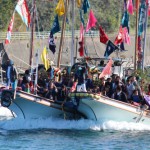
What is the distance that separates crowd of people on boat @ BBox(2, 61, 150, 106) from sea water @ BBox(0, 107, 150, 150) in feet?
3.37

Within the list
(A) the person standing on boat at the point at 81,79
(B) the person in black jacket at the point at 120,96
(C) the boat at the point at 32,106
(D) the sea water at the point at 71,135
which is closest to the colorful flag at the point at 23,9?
(D) the sea water at the point at 71,135

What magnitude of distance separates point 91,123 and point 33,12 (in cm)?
1130

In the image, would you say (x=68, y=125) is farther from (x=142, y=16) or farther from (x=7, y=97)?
(x=142, y=16)

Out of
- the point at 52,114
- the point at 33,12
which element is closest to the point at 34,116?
the point at 52,114

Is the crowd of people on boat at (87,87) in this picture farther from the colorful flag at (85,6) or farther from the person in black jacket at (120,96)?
the colorful flag at (85,6)

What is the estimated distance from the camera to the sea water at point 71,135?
3192cm

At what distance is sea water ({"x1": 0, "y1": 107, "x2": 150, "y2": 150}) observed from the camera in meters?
31.9

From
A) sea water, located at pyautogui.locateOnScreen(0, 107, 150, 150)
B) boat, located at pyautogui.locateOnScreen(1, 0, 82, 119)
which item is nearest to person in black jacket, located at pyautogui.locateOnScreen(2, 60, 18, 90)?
boat, located at pyautogui.locateOnScreen(1, 0, 82, 119)

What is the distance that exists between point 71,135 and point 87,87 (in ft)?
9.85

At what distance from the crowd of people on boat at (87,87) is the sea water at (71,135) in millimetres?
1027

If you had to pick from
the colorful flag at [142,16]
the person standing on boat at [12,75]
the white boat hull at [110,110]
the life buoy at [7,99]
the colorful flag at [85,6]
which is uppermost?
the colorful flag at [85,6]

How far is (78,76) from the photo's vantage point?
1433 inches

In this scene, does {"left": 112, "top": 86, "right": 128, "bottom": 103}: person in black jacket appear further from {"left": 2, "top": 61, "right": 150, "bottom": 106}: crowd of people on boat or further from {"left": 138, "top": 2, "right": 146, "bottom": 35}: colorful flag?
{"left": 138, "top": 2, "right": 146, "bottom": 35}: colorful flag

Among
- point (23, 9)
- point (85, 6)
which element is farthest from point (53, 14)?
point (23, 9)
